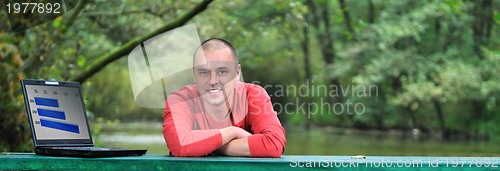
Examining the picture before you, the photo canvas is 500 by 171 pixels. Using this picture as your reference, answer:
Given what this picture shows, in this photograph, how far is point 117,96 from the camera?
106 ft

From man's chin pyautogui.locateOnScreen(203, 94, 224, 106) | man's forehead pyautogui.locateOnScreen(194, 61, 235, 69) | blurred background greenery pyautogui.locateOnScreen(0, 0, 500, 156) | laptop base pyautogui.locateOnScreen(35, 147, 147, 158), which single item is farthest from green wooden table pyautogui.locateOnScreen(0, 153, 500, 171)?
blurred background greenery pyautogui.locateOnScreen(0, 0, 500, 156)

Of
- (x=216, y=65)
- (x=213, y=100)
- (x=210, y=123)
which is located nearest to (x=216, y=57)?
(x=216, y=65)

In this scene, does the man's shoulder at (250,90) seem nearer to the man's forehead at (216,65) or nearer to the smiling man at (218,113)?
the smiling man at (218,113)

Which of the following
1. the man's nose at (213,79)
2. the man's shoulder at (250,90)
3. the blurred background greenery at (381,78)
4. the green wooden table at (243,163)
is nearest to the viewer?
the green wooden table at (243,163)

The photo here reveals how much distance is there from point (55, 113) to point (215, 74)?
696mm

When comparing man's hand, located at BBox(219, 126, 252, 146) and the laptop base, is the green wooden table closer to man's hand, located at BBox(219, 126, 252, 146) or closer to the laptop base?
the laptop base

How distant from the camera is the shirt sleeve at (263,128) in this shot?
3.66 meters

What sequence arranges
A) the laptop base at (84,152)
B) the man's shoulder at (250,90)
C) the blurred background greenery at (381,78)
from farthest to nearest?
the blurred background greenery at (381,78)
the man's shoulder at (250,90)
the laptop base at (84,152)

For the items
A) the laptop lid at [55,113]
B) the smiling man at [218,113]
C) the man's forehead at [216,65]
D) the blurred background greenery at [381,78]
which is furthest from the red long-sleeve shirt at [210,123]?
the blurred background greenery at [381,78]

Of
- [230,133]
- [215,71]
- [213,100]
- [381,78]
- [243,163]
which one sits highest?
[215,71]

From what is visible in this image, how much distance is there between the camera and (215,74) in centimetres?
362

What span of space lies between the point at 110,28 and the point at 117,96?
19.9 metres

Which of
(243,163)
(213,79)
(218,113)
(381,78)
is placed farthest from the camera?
(381,78)

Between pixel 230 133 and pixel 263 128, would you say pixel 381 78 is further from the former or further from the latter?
pixel 230 133
